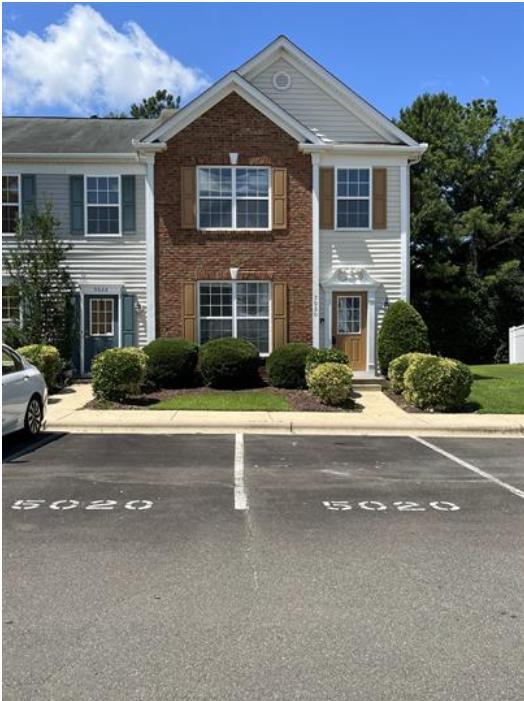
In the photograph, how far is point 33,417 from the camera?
1109 centimetres

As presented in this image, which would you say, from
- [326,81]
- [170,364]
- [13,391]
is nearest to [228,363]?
[170,364]

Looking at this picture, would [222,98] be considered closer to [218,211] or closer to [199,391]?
[218,211]

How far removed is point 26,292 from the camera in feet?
59.8

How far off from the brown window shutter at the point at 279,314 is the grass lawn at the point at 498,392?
508 centimetres

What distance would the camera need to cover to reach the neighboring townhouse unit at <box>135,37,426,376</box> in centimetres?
1867

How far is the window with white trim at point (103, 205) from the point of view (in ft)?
63.0

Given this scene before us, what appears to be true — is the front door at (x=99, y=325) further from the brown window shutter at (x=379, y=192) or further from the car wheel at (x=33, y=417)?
the car wheel at (x=33, y=417)

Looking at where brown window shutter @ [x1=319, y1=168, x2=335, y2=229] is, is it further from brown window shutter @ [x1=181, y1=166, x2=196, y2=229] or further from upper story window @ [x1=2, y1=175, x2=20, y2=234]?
upper story window @ [x1=2, y1=175, x2=20, y2=234]

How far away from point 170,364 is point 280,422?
469 cm

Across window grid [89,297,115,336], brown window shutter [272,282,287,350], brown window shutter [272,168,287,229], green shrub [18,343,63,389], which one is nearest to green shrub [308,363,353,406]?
brown window shutter [272,282,287,350]

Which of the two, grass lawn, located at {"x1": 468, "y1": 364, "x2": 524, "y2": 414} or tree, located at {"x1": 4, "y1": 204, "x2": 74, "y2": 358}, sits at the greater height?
tree, located at {"x1": 4, "y1": 204, "x2": 74, "y2": 358}

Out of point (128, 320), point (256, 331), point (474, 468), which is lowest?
point (474, 468)

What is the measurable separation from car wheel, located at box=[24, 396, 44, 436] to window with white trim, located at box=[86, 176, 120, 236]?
889cm

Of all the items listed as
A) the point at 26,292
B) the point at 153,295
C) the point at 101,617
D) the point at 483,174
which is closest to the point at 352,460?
the point at 101,617
